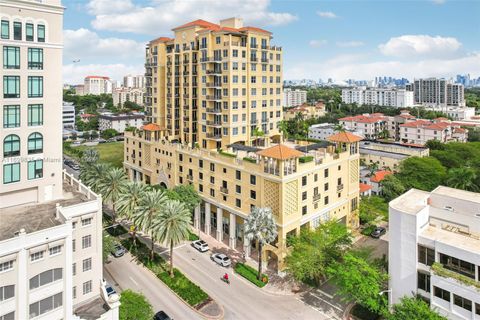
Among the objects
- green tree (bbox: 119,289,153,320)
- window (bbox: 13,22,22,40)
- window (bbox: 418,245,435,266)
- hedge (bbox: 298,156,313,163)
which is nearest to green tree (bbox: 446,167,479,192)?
hedge (bbox: 298,156,313,163)

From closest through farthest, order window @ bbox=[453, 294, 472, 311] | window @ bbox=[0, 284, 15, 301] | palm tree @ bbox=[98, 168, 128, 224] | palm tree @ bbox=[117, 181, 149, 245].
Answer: window @ bbox=[0, 284, 15, 301]
window @ bbox=[453, 294, 472, 311]
palm tree @ bbox=[117, 181, 149, 245]
palm tree @ bbox=[98, 168, 128, 224]

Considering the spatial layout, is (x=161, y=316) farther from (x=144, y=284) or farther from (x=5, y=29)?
(x=5, y=29)

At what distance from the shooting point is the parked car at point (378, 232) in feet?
172

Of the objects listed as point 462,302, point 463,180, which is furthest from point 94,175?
point 463,180

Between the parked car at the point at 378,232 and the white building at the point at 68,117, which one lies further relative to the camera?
the white building at the point at 68,117

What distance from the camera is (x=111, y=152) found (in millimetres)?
119375

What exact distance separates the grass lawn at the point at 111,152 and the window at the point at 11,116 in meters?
60.1

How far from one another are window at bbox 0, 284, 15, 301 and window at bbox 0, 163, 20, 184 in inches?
420

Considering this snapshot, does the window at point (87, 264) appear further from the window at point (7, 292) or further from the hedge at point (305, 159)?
the hedge at point (305, 159)

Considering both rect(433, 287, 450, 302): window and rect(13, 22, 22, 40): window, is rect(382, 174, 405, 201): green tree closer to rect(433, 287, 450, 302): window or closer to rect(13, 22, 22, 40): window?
rect(433, 287, 450, 302): window

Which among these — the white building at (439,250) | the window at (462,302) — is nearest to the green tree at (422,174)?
the white building at (439,250)

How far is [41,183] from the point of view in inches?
1324

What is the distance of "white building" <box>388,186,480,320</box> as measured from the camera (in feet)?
91.4

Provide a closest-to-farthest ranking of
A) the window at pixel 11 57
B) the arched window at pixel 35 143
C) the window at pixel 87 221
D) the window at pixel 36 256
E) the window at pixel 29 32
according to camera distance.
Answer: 1. the window at pixel 36 256
2. the window at pixel 11 57
3. the window at pixel 29 32
4. the window at pixel 87 221
5. the arched window at pixel 35 143
